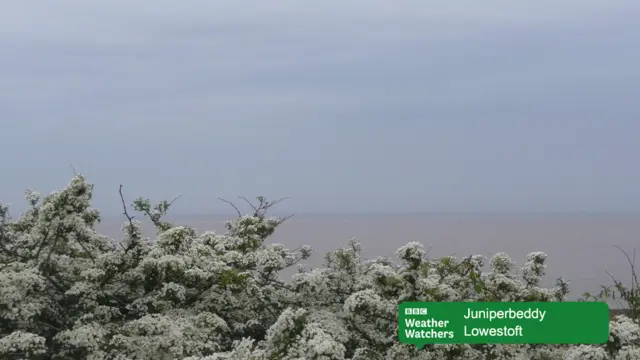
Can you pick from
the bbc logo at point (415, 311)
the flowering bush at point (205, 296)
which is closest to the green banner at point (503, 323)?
the bbc logo at point (415, 311)

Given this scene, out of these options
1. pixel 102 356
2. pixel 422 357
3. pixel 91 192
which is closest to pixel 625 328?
pixel 422 357

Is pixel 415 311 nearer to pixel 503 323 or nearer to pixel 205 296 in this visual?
pixel 503 323

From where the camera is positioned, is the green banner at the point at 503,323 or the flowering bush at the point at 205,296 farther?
the green banner at the point at 503,323

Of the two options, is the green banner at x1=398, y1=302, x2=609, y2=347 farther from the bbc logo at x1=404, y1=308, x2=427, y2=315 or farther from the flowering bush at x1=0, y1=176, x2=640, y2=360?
the flowering bush at x1=0, y1=176, x2=640, y2=360

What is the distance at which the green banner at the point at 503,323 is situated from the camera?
581 cm

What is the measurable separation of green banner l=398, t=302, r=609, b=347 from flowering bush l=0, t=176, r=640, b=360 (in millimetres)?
105

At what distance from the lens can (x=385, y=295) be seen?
611 centimetres

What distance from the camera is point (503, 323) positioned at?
616cm

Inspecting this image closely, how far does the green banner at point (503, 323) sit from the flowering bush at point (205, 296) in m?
0.11

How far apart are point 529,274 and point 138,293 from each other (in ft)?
13.9

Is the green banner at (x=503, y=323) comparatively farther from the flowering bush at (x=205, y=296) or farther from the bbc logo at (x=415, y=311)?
the flowering bush at (x=205, y=296)

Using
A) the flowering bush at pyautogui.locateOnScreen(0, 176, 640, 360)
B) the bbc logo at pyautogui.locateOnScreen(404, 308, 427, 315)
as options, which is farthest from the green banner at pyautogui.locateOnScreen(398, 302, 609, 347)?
the flowering bush at pyautogui.locateOnScreen(0, 176, 640, 360)

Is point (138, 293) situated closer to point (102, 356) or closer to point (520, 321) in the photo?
point (102, 356)

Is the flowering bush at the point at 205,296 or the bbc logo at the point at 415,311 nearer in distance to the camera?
the flowering bush at the point at 205,296
